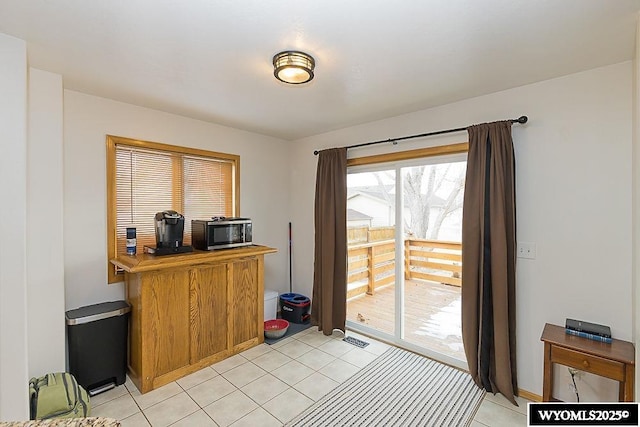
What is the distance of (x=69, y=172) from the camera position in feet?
8.17

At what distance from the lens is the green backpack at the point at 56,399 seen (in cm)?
187

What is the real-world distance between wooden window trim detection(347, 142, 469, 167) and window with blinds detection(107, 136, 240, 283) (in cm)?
154

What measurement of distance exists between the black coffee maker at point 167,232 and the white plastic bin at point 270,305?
4.25 feet

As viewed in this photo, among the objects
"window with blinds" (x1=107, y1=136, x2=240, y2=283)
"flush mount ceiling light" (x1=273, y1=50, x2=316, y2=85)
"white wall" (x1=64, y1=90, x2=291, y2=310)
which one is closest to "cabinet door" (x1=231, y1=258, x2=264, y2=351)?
"window with blinds" (x1=107, y1=136, x2=240, y2=283)

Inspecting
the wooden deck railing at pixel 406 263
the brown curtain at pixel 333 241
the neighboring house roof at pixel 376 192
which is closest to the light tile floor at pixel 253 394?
the brown curtain at pixel 333 241

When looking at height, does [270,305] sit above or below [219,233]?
below

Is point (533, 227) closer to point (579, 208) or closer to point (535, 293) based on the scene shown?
point (579, 208)

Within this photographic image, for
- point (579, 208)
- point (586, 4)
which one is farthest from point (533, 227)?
point (586, 4)

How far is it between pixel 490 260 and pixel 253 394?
2242mm

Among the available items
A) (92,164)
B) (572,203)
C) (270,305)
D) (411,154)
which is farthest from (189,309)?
(572,203)

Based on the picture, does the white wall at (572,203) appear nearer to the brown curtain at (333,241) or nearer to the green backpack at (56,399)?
the brown curtain at (333,241)

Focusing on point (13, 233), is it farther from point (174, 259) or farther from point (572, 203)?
point (572, 203)

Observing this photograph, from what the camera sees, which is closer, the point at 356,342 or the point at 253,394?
the point at 253,394

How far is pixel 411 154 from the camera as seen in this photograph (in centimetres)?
306
